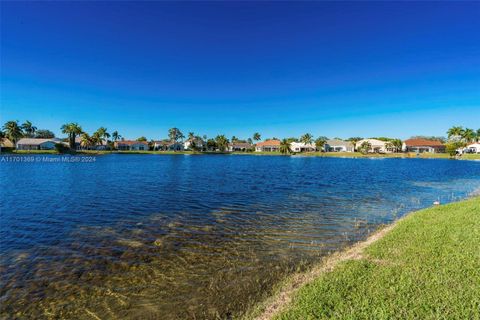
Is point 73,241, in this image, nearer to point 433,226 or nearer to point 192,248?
point 192,248

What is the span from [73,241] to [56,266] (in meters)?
2.51

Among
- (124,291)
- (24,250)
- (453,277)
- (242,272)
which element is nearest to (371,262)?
(453,277)

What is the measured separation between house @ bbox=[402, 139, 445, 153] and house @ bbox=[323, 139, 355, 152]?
27.3 meters

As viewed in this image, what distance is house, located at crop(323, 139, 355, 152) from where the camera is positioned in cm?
14188

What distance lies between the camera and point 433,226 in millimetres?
10930

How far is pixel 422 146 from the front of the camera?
418ft

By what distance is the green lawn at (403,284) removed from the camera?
16.8ft

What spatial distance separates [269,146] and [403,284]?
153715 mm

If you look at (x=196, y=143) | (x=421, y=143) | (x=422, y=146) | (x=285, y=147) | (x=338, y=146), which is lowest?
(x=422, y=146)

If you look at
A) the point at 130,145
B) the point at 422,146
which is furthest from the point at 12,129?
the point at 422,146

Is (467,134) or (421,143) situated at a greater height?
(467,134)

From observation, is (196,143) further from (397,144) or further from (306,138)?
(397,144)

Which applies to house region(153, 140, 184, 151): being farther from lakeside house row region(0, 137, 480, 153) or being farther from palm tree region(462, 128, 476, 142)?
palm tree region(462, 128, 476, 142)

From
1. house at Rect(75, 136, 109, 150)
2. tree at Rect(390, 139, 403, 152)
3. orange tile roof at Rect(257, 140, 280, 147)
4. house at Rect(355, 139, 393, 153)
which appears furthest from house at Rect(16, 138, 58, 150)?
tree at Rect(390, 139, 403, 152)
